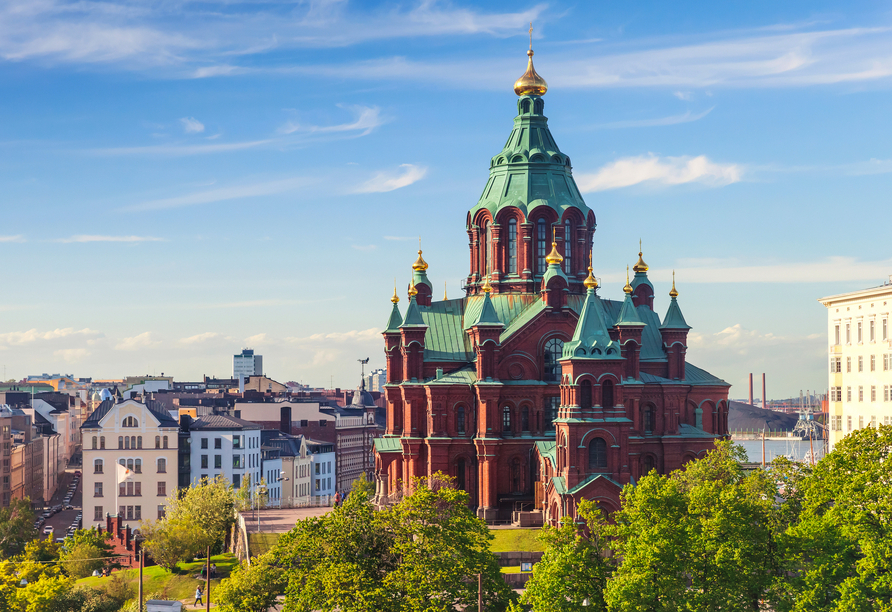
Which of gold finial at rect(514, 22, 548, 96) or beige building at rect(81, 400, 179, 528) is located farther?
beige building at rect(81, 400, 179, 528)

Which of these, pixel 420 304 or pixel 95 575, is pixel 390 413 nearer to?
pixel 420 304

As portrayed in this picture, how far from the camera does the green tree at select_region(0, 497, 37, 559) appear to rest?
113 m

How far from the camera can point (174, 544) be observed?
93.3 m

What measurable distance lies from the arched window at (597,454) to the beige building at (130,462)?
60.0 m

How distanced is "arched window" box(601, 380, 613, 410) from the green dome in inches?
751

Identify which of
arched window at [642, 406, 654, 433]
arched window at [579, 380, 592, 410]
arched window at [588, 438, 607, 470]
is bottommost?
arched window at [588, 438, 607, 470]

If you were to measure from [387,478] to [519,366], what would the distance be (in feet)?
52.4

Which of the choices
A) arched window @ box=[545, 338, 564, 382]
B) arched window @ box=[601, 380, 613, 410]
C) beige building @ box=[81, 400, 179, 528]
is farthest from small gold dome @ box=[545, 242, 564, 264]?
beige building @ box=[81, 400, 179, 528]

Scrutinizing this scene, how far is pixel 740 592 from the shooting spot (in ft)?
187

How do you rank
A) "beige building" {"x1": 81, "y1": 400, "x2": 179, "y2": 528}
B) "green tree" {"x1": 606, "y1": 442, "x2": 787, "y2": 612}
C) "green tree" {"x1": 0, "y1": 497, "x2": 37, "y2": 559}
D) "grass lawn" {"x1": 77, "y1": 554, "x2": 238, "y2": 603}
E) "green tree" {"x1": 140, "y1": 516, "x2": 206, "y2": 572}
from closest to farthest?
"green tree" {"x1": 606, "y1": 442, "x2": 787, "y2": 612} < "grass lawn" {"x1": 77, "y1": 554, "x2": 238, "y2": 603} < "green tree" {"x1": 140, "y1": 516, "x2": 206, "y2": 572} < "green tree" {"x1": 0, "y1": 497, "x2": 37, "y2": 559} < "beige building" {"x1": 81, "y1": 400, "x2": 179, "y2": 528}

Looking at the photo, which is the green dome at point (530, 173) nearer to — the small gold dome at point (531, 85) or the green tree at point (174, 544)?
the small gold dome at point (531, 85)

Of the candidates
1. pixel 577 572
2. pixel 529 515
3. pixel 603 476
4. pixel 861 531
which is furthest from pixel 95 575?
pixel 861 531

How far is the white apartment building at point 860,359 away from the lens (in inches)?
3430

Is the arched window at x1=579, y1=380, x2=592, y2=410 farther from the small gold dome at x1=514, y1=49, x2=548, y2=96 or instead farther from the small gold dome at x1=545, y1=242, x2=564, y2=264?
the small gold dome at x1=514, y1=49, x2=548, y2=96
